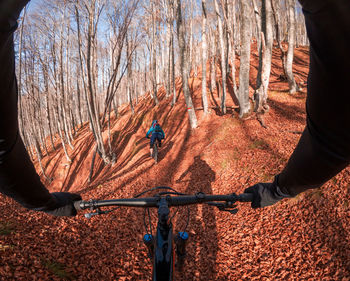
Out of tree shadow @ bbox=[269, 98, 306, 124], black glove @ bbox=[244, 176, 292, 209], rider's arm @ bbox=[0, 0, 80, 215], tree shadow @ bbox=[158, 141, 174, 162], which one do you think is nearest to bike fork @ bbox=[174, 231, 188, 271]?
black glove @ bbox=[244, 176, 292, 209]

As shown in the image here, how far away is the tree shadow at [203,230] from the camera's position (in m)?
4.61

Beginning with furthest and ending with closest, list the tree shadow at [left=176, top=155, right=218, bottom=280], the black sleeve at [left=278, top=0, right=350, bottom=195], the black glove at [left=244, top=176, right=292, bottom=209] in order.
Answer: the tree shadow at [left=176, top=155, right=218, bottom=280] < the black glove at [left=244, top=176, right=292, bottom=209] < the black sleeve at [left=278, top=0, right=350, bottom=195]

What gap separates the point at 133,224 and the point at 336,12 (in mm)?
6637

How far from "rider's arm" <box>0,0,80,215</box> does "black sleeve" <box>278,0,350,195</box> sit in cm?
100

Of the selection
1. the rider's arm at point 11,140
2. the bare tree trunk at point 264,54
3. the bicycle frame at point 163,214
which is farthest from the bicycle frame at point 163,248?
the bare tree trunk at point 264,54

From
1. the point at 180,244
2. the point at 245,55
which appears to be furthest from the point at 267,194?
the point at 245,55

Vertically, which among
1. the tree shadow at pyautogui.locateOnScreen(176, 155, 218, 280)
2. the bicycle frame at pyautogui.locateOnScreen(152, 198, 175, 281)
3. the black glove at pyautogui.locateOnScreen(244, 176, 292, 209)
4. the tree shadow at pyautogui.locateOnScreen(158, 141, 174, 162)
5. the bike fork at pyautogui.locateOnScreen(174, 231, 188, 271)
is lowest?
the tree shadow at pyautogui.locateOnScreen(176, 155, 218, 280)

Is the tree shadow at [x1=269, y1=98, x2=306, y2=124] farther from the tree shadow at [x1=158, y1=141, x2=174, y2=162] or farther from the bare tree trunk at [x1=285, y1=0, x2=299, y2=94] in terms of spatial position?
the tree shadow at [x1=158, y1=141, x2=174, y2=162]

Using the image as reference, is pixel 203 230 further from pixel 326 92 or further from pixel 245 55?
pixel 245 55

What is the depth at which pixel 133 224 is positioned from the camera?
599 centimetres

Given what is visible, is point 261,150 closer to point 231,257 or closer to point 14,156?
point 231,257

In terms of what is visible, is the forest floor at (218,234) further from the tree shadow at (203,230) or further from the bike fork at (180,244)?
the bike fork at (180,244)

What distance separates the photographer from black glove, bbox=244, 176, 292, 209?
4.74 ft

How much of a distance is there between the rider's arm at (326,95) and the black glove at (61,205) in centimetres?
184
